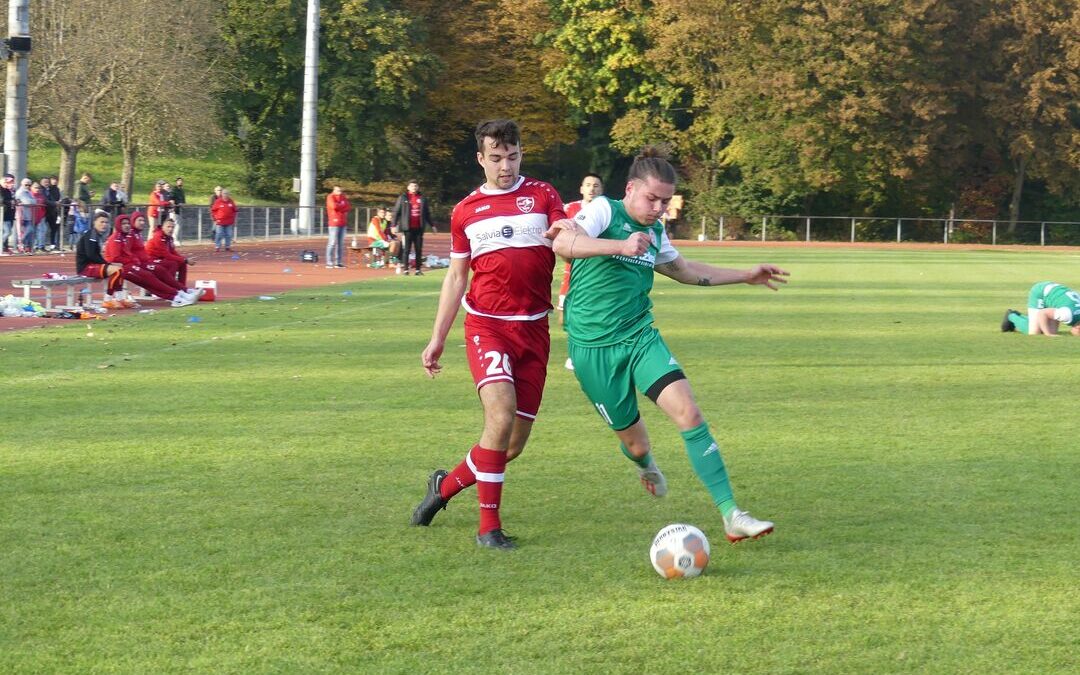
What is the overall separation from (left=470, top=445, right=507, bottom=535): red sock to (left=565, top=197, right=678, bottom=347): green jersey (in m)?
0.71

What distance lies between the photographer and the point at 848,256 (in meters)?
50.4

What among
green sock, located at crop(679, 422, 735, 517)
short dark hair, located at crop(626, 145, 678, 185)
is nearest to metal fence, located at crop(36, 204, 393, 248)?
short dark hair, located at crop(626, 145, 678, 185)

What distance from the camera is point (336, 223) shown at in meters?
35.4

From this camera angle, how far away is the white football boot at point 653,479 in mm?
7609

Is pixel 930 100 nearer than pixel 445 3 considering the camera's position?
Yes

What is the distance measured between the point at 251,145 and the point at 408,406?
5830 cm

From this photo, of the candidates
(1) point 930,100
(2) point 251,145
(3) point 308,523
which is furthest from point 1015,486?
(2) point 251,145

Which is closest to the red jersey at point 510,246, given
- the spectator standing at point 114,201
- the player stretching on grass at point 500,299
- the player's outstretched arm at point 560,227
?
the player stretching on grass at point 500,299

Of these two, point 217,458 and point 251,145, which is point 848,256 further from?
point 217,458

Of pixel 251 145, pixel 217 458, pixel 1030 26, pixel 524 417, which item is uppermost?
pixel 1030 26

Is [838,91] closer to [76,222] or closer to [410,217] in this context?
[410,217]

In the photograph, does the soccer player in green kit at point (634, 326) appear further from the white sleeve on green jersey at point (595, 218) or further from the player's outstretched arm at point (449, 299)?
the player's outstretched arm at point (449, 299)

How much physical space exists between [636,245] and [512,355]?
946 millimetres

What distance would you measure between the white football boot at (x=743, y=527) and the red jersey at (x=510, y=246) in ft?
4.40
